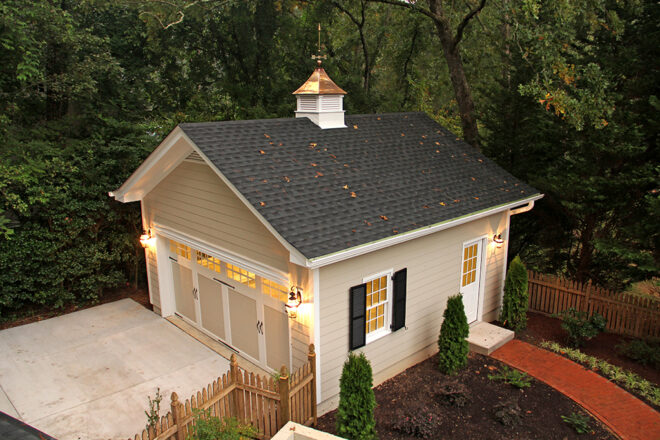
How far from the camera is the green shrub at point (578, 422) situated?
7163mm

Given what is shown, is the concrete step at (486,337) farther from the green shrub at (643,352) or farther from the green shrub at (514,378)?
the green shrub at (643,352)

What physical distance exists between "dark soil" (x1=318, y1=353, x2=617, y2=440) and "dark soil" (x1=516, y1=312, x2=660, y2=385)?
2033 mm

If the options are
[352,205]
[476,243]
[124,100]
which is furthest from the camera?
[124,100]

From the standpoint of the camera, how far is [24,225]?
34.8ft

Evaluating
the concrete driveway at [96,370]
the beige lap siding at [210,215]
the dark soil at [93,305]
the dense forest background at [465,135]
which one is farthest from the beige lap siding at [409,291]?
the dark soil at [93,305]

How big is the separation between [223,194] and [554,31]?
8829 millimetres

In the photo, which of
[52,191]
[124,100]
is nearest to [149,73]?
[124,100]

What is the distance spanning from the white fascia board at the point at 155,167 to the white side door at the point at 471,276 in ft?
19.6

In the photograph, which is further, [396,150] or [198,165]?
[396,150]

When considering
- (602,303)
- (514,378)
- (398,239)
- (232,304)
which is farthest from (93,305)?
(602,303)

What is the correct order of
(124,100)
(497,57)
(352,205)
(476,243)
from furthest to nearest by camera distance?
(497,57), (124,100), (476,243), (352,205)

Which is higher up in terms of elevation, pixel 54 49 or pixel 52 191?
pixel 54 49

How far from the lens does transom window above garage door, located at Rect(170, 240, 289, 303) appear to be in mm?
7977

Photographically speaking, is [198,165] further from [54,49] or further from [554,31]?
[554,31]
